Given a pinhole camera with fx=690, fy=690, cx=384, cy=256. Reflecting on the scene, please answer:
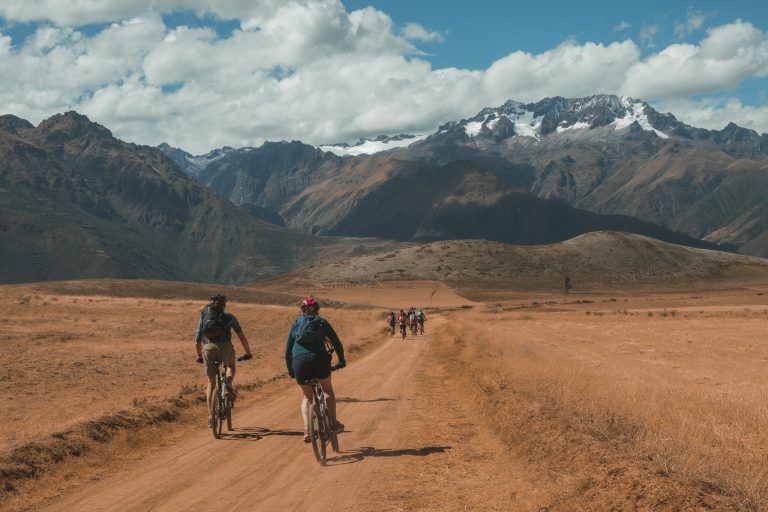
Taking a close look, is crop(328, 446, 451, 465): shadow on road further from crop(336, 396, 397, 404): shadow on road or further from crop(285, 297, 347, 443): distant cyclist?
crop(336, 396, 397, 404): shadow on road

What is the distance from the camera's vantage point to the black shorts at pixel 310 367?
40.6 feet

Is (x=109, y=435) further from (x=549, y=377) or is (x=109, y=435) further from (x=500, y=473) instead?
(x=549, y=377)

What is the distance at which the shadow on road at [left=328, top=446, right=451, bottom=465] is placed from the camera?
481 inches

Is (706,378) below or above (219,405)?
below

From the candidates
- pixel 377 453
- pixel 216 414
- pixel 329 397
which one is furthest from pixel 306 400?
pixel 216 414

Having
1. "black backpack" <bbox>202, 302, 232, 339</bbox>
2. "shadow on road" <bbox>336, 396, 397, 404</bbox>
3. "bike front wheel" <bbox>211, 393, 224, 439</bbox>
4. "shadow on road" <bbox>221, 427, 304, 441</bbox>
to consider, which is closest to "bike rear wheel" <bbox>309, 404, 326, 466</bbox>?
"shadow on road" <bbox>221, 427, 304, 441</bbox>

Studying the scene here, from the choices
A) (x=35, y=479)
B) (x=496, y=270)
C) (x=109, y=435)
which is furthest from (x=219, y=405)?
(x=496, y=270)

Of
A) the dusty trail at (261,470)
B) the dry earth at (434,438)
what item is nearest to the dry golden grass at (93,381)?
the dry earth at (434,438)

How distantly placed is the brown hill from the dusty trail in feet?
487

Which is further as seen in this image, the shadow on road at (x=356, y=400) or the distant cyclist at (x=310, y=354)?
the shadow on road at (x=356, y=400)

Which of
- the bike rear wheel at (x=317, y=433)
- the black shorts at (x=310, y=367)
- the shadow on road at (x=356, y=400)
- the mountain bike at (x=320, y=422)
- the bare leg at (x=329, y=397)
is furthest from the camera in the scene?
the shadow on road at (x=356, y=400)

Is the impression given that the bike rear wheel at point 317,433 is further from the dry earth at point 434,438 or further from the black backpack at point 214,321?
the black backpack at point 214,321

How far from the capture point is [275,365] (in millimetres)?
32531

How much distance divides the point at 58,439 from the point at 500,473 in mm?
8251
